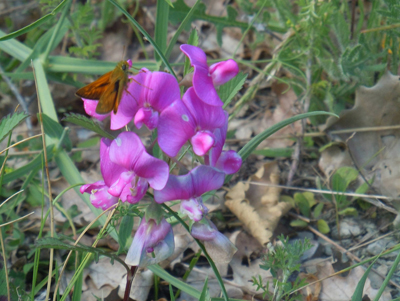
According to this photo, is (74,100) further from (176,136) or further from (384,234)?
(384,234)

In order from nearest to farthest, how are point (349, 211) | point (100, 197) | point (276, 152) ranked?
1. point (100, 197)
2. point (349, 211)
3. point (276, 152)

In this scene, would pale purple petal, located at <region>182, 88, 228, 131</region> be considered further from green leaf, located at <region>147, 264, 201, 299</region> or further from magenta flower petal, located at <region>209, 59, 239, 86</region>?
green leaf, located at <region>147, 264, 201, 299</region>

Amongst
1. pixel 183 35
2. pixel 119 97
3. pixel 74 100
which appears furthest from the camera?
pixel 183 35

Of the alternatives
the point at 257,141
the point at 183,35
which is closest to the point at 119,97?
the point at 257,141

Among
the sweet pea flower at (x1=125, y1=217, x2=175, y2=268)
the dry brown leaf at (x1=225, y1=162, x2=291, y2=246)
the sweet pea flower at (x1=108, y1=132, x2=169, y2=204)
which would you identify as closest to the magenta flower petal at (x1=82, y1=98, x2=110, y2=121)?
the sweet pea flower at (x1=108, y1=132, x2=169, y2=204)

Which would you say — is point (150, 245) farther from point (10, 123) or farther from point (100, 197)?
point (10, 123)

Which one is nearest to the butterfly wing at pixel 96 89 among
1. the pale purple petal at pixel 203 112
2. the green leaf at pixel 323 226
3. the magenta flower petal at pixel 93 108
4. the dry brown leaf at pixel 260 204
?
the magenta flower petal at pixel 93 108

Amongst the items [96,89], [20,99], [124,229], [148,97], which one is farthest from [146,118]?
[20,99]
